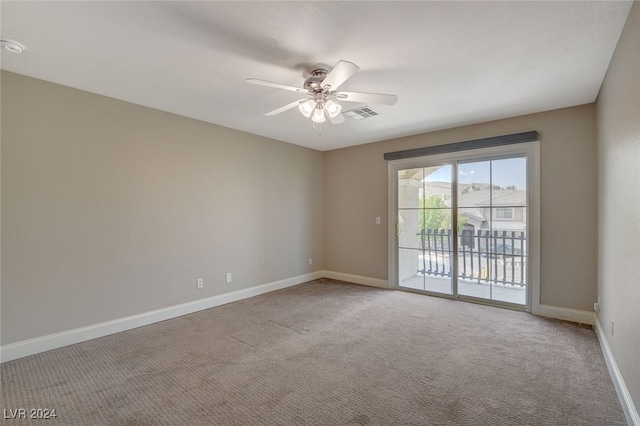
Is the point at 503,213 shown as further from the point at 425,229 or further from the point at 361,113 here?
the point at 361,113

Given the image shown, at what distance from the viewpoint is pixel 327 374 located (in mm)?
2377

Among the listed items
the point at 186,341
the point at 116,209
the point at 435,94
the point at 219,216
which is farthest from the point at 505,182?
the point at 116,209

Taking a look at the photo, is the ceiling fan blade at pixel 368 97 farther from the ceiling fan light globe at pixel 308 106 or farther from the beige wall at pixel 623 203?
the beige wall at pixel 623 203

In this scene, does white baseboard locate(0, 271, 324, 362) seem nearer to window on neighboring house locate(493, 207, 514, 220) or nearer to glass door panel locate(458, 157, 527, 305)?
glass door panel locate(458, 157, 527, 305)

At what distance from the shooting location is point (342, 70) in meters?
2.05

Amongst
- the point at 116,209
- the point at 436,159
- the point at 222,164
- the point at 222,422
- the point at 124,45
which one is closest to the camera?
the point at 222,422

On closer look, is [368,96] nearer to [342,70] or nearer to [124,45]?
[342,70]

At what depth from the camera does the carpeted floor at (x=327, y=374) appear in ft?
6.28

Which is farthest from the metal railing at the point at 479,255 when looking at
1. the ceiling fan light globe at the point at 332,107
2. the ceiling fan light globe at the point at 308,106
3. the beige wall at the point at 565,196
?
the ceiling fan light globe at the point at 308,106

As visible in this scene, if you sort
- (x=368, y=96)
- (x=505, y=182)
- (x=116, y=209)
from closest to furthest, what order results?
(x=368, y=96)
(x=116, y=209)
(x=505, y=182)

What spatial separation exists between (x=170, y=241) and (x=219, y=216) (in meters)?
0.75

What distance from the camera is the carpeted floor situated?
6.28ft

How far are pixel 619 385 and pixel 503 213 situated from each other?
2.34m

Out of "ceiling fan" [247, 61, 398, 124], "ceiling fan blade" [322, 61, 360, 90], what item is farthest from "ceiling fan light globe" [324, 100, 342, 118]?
"ceiling fan blade" [322, 61, 360, 90]
